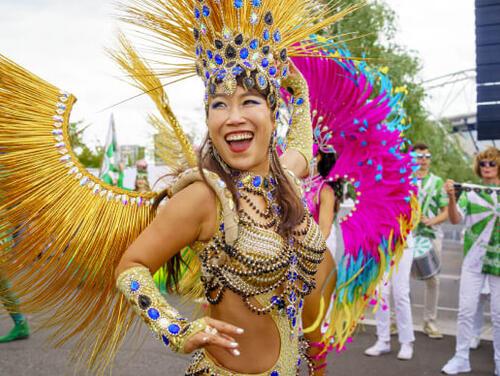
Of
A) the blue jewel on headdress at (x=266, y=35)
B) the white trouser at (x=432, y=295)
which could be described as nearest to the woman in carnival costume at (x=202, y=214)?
the blue jewel on headdress at (x=266, y=35)

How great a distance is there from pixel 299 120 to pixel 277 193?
2.04 feet

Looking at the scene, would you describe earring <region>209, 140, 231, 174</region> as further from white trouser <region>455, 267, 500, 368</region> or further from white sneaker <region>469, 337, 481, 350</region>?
white sneaker <region>469, 337, 481, 350</region>

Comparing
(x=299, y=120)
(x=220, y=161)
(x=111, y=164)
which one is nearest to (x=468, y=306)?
(x=299, y=120)

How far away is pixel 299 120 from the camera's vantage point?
7.95 feet

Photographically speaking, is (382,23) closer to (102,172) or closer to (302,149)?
(102,172)

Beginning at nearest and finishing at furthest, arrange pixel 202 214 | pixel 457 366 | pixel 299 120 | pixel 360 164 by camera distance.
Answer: pixel 202 214 < pixel 299 120 < pixel 360 164 < pixel 457 366

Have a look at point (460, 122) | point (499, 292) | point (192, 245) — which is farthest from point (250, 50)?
point (460, 122)

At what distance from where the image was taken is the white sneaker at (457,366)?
4284mm

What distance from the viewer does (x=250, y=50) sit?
1.76 metres

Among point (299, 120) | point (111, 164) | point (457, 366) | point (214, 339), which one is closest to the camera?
point (214, 339)

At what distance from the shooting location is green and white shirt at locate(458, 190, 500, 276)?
13.9 ft

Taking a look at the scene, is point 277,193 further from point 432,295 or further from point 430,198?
point 432,295

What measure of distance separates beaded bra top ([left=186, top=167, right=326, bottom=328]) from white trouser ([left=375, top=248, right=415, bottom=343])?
3.02m

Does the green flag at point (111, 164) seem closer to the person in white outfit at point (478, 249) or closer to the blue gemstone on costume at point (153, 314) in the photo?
the person in white outfit at point (478, 249)
